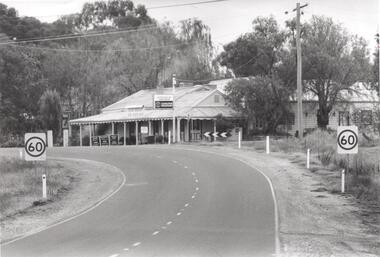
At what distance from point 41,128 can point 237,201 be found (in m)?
58.9

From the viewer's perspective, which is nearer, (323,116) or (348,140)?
(348,140)

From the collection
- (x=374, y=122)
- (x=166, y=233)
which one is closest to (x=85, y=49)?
(x=374, y=122)

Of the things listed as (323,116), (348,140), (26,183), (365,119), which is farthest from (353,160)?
(323,116)

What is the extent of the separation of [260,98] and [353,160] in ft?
90.9

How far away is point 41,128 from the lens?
77562 millimetres

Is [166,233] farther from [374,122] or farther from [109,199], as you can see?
[374,122]

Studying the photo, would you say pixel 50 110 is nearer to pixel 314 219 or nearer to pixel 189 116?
pixel 189 116

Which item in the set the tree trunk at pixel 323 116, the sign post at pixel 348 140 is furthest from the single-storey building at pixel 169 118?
the sign post at pixel 348 140

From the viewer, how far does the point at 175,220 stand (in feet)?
60.2

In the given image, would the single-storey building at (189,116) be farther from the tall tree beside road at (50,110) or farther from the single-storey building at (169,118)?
the tall tree beside road at (50,110)

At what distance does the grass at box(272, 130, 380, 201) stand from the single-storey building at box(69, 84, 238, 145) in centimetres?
1372

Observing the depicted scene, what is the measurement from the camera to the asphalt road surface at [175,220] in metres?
13.5

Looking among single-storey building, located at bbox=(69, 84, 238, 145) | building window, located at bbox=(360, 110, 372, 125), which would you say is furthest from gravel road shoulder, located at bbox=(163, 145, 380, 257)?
single-storey building, located at bbox=(69, 84, 238, 145)

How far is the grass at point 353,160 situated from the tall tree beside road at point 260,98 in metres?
11.0
